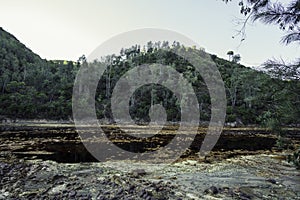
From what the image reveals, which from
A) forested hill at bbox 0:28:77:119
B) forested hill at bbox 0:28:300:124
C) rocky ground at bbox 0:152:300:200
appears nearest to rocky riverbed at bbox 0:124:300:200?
rocky ground at bbox 0:152:300:200

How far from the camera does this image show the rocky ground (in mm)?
6828

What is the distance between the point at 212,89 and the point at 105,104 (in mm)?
26583

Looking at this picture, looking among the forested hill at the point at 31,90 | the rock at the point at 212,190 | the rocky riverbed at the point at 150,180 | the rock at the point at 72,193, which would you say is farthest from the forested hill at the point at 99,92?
the rock at the point at 72,193

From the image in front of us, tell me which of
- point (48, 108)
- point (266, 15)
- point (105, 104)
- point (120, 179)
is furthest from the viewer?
point (105, 104)

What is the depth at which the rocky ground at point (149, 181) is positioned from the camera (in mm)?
6828

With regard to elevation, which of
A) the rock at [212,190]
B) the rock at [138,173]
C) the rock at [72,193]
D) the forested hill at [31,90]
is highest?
the forested hill at [31,90]

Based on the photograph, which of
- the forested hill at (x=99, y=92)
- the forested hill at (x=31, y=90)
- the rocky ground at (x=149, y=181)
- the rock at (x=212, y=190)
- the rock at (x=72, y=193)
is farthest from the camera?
the forested hill at (x=99, y=92)

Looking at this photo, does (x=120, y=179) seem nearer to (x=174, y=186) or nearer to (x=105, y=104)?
(x=174, y=186)

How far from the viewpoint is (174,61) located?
83.4 metres

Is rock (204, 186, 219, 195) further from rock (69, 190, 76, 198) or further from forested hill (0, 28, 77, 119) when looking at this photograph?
forested hill (0, 28, 77, 119)

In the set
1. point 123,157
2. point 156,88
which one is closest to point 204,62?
point 156,88

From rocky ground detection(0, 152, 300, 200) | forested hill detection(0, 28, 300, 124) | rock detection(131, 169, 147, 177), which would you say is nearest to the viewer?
rocky ground detection(0, 152, 300, 200)

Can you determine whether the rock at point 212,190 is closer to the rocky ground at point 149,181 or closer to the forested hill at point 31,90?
the rocky ground at point 149,181

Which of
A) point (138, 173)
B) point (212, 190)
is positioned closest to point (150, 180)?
point (138, 173)
